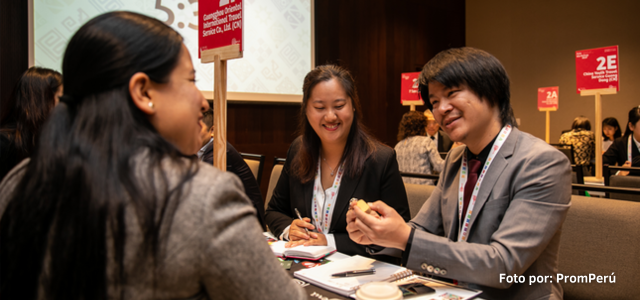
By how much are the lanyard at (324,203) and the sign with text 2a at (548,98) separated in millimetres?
6612

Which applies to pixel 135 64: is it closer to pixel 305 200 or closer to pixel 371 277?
pixel 371 277

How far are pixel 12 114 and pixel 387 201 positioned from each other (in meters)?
2.15

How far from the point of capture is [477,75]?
137 centimetres

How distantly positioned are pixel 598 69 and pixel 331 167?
3573 millimetres

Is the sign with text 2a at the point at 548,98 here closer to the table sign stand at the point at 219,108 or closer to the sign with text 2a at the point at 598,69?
the sign with text 2a at the point at 598,69

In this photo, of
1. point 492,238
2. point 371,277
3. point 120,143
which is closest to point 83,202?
point 120,143

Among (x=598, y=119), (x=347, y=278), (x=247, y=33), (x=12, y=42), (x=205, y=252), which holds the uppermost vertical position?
(x=247, y=33)

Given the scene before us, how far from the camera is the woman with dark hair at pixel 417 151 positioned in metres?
4.45

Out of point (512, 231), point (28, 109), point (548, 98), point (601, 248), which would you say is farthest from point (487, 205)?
point (548, 98)

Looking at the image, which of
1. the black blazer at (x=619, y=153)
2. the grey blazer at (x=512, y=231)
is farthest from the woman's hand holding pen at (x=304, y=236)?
the black blazer at (x=619, y=153)

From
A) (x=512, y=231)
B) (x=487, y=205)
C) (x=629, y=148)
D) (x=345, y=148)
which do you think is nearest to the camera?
(x=512, y=231)

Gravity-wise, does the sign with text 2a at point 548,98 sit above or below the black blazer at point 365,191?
above

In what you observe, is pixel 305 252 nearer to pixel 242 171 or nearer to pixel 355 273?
pixel 355 273

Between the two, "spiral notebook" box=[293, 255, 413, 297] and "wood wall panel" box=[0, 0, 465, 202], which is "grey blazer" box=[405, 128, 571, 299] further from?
"wood wall panel" box=[0, 0, 465, 202]
